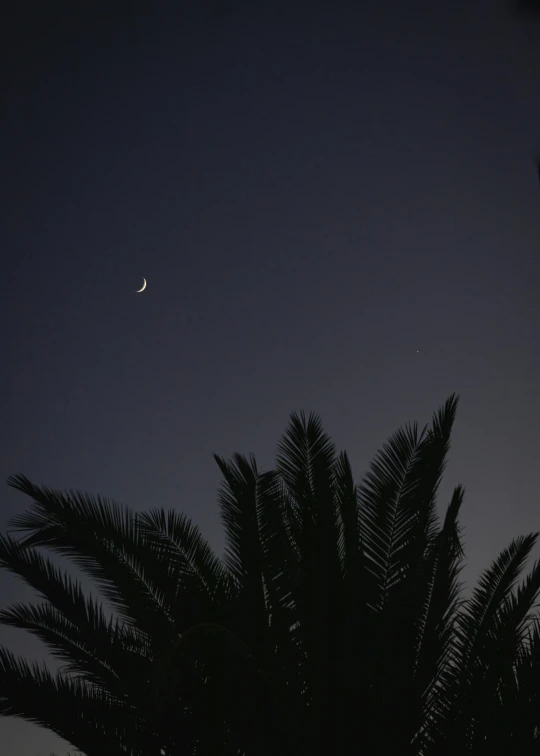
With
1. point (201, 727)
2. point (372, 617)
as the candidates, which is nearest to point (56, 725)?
point (201, 727)

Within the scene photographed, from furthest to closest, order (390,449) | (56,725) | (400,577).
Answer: (390,449)
(400,577)
(56,725)

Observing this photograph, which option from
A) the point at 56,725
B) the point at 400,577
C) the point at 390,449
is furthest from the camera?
the point at 390,449

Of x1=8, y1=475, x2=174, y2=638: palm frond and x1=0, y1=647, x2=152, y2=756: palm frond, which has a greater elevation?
x1=8, y1=475, x2=174, y2=638: palm frond

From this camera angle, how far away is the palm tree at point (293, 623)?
5.82m

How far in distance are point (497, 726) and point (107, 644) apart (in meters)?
3.32

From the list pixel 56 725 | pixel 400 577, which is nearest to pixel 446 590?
pixel 400 577

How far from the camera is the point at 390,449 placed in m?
7.00

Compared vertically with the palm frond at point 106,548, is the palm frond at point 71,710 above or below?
below

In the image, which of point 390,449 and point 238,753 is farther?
point 390,449

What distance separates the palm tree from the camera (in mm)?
5824

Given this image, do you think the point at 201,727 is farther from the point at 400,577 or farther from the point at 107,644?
the point at 400,577

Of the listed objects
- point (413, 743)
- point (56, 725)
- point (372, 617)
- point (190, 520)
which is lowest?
point (413, 743)

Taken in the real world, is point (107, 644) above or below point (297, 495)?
below

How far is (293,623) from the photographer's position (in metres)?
6.15
